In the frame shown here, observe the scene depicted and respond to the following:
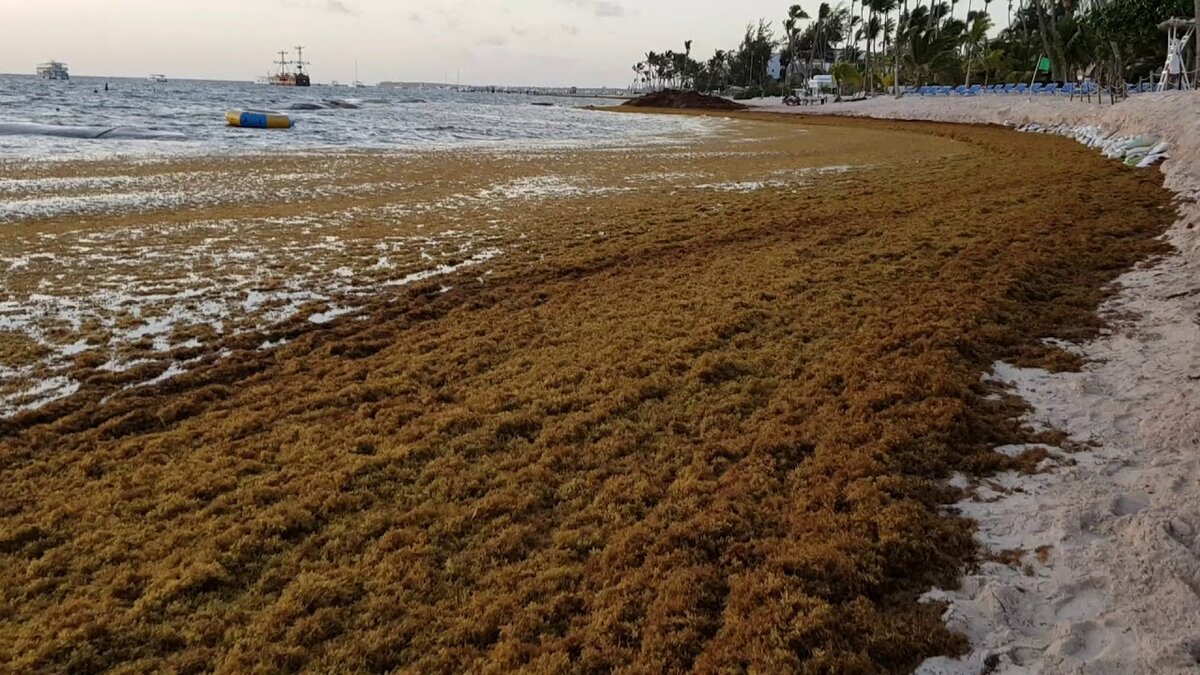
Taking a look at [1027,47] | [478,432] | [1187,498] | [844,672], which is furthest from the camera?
[1027,47]

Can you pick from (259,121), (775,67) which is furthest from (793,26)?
(259,121)

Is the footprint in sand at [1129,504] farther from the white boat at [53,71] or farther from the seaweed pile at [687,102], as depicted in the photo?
the white boat at [53,71]

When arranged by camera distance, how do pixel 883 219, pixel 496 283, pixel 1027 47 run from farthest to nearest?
1. pixel 1027 47
2. pixel 883 219
3. pixel 496 283

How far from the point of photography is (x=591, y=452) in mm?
4605

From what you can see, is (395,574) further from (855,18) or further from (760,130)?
(855,18)

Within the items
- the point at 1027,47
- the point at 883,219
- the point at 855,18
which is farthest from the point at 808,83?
the point at 883,219

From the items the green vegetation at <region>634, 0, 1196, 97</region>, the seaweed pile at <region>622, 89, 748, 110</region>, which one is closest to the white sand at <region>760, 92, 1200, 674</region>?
the green vegetation at <region>634, 0, 1196, 97</region>

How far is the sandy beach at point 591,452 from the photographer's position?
3.09 m

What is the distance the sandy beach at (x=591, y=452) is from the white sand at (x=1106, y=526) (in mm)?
21

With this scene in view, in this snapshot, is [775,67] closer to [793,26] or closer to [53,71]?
[793,26]

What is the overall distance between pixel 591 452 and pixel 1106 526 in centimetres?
275

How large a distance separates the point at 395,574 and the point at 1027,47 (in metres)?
69.3

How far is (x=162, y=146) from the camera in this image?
82.8 ft

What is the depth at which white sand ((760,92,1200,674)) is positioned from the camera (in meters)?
2.95
